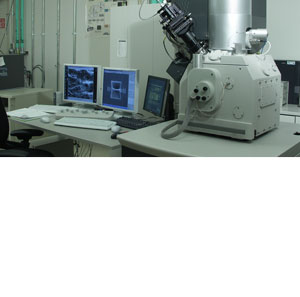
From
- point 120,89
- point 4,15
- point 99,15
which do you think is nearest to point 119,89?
point 120,89

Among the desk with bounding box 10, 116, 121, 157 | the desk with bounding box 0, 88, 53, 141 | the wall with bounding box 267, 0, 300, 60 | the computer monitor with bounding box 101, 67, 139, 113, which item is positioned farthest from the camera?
the desk with bounding box 0, 88, 53, 141

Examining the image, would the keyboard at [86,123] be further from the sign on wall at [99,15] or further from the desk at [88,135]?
the sign on wall at [99,15]

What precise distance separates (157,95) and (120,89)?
1.07 feet

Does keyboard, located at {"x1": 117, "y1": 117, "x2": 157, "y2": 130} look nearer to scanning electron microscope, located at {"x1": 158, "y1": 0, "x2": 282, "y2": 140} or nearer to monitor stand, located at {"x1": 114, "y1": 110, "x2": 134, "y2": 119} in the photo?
monitor stand, located at {"x1": 114, "y1": 110, "x2": 134, "y2": 119}

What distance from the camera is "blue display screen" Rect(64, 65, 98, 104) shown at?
275 cm

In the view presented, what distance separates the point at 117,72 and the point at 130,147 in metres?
1.03

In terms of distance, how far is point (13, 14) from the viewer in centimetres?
495

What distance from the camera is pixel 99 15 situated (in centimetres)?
392

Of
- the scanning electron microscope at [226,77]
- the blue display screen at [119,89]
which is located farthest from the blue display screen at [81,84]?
the scanning electron microscope at [226,77]

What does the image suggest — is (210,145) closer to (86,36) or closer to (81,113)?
(81,113)

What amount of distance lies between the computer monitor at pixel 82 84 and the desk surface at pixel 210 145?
1.04 m

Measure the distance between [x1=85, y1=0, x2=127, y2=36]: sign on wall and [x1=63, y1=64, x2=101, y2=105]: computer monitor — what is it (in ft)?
3.98

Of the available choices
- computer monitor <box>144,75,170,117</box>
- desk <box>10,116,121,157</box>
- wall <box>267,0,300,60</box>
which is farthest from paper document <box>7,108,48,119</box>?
wall <box>267,0,300,60</box>

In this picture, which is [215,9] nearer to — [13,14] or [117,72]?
[117,72]
